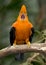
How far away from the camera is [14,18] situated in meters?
3.42

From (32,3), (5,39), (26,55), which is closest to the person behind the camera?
(26,55)

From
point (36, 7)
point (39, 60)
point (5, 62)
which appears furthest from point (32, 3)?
point (39, 60)

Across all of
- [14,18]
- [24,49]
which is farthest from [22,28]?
[14,18]

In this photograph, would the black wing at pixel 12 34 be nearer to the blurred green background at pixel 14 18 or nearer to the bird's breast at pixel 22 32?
the bird's breast at pixel 22 32

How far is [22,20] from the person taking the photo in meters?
2.64

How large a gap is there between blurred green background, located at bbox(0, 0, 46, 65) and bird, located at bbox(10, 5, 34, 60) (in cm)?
14

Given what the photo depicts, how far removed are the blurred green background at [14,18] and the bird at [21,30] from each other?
143 mm

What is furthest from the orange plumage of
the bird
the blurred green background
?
the blurred green background

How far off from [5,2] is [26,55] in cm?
73

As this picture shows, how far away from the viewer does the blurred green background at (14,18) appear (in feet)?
9.99

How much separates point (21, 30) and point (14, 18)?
0.76 metres

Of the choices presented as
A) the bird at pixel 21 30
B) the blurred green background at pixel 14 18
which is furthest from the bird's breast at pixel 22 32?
the blurred green background at pixel 14 18

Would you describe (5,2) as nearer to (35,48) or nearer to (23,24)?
(23,24)

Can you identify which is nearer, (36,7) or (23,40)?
(23,40)
